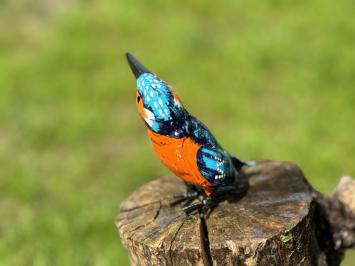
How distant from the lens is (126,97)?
22.3ft

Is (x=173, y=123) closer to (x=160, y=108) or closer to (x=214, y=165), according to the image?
(x=160, y=108)

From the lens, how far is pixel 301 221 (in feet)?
8.61

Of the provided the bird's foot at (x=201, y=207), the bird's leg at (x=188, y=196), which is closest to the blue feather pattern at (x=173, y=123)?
the bird's foot at (x=201, y=207)

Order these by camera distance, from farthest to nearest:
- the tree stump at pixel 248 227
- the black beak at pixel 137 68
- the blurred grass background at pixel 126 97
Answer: the blurred grass background at pixel 126 97
the black beak at pixel 137 68
the tree stump at pixel 248 227

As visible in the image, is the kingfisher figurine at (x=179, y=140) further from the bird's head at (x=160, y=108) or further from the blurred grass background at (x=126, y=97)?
the blurred grass background at (x=126, y=97)

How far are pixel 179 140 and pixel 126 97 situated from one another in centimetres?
415

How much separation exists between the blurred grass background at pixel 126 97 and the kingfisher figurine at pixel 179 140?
1.90 m

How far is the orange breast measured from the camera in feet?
8.91

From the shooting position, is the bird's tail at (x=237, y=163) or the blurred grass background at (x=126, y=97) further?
the blurred grass background at (x=126, y=97)

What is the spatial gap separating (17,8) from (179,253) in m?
6.98

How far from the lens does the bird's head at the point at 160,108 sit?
2.69 metres

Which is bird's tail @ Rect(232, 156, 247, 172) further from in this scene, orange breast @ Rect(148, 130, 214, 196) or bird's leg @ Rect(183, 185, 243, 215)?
orange breast @ Rect(148, 130, 214, 196)

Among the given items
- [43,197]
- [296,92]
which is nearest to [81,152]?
[43,197]

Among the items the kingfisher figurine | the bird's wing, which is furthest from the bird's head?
the bird's wing
